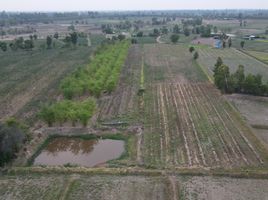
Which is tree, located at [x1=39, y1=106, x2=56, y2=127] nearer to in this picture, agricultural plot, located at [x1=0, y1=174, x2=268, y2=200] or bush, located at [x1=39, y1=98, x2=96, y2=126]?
bush, located at [x1=39, y1=98, x2=96, y2=126]

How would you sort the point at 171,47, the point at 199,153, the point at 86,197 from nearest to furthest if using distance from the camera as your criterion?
the point at 86,197
the point at 199,153
the point at 171,47

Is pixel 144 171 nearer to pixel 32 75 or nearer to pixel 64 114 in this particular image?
pixel 64 114

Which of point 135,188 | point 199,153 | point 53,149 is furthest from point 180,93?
point 135,188

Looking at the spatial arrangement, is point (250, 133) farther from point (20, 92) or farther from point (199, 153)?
point (20, 92)

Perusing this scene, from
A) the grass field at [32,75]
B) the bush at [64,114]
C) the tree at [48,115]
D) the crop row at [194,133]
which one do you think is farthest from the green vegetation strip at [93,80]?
the tree at [48,115]

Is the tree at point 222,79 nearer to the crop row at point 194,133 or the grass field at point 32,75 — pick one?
the crop row at point 194,133

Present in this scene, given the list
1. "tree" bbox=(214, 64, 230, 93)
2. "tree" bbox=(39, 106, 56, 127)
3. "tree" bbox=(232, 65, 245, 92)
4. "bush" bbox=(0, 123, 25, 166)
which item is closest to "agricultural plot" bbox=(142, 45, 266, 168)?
"tree" bbox=(214, 64, 230, 93)
